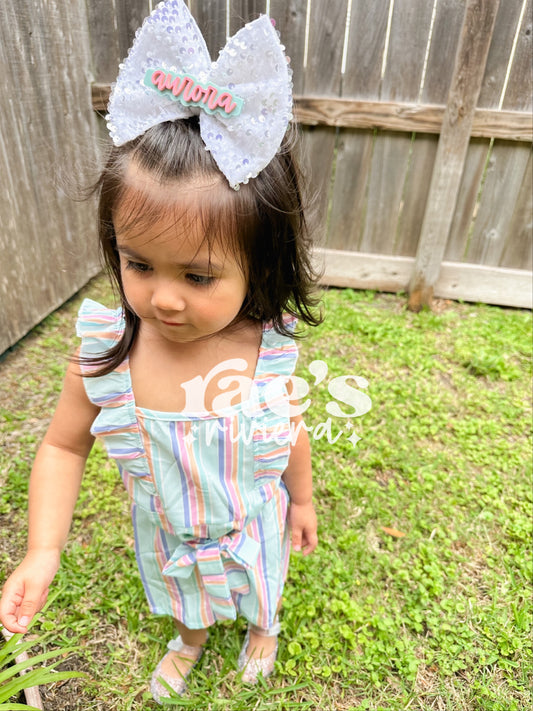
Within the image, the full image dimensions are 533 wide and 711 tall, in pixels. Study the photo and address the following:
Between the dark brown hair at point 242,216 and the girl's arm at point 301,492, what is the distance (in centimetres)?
30

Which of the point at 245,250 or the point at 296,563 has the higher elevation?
the point at 245,250

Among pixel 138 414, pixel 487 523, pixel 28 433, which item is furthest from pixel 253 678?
pixel 28 433

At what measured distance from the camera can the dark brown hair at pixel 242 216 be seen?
0.83 m

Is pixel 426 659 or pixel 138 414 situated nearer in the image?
pixel 138 414

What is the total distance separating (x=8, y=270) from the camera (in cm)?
273

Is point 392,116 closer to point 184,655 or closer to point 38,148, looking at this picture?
point 38,148

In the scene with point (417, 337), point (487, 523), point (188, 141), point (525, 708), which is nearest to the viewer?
point (188, 141)

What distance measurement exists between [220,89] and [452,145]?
8.98 feet

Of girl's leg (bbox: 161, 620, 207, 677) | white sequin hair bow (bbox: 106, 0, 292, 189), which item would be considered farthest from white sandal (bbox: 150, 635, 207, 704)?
white sequin hair bow (bbox: 106, 0, 292, 189)

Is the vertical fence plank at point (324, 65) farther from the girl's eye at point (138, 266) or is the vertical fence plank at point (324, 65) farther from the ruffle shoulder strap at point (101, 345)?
the girl's eye at point (138, 266)

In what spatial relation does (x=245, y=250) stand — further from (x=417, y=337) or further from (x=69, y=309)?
(x=69, y=309)

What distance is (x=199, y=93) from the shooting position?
32.4 inches

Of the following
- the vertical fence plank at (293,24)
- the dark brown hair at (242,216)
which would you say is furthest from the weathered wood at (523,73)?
the dark brown hair at (242,216)

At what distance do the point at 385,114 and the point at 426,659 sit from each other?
2.94 m
